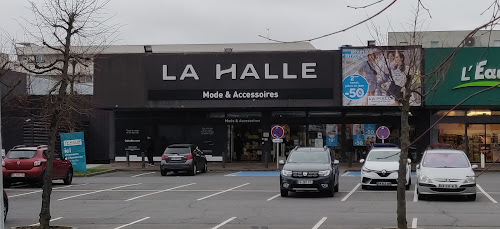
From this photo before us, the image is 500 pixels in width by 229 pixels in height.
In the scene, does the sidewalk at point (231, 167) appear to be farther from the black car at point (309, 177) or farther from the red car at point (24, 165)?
the black car at point (309, 177)

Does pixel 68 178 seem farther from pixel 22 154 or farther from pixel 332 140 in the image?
pixel 332 140

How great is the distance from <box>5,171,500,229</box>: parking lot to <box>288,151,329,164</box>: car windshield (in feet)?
3.88

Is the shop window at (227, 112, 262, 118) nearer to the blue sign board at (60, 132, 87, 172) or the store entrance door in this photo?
the store entrance door

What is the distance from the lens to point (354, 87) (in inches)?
1499

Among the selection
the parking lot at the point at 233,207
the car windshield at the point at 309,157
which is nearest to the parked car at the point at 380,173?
the parking lot at the point at 233,207

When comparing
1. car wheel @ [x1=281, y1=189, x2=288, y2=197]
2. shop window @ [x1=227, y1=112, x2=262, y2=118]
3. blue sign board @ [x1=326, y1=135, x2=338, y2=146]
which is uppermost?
shop window @ [x1=227, y1=112, x2=262, y2=118]

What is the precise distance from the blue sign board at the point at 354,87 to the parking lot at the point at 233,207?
979 centimetres

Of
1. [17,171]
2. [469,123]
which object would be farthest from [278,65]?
[17,171]

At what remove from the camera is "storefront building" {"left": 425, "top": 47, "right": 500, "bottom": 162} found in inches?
1430

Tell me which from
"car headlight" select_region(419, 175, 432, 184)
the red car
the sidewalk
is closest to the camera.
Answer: "car headlight" select_region(419, 175, 432, 184)

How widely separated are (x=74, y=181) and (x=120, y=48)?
151 feet

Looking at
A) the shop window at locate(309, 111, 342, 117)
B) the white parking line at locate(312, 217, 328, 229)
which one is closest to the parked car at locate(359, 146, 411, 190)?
the white parking line at locate(312, 217, 328, 229)

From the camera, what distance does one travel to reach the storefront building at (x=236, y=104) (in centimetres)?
3878

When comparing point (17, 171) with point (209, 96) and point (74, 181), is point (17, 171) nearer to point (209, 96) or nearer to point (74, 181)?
point (74, 181)
